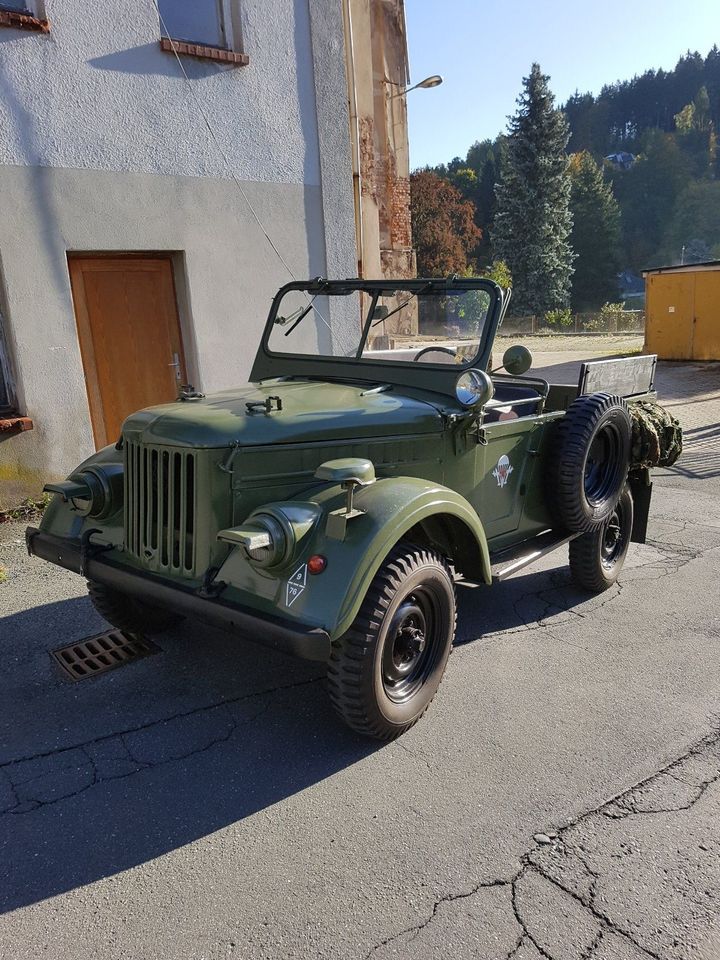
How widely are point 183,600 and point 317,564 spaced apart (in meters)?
0.59

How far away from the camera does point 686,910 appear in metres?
2.28

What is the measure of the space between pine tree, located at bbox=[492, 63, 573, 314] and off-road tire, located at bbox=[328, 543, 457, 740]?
139ft

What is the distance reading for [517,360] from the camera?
3932 millimetres

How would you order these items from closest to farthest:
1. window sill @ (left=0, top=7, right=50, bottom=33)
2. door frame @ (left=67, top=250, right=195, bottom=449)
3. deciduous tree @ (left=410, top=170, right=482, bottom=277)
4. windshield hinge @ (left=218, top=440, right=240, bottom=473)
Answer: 1. windshield hinge @ (left=218, top=440, right=240, bottom=473)
2. window sill @ (left=0, top=7, right=50, bottom=33)
3. door frame @ (left=67, top=250, right=195, bottom=449)
4. deciduous tree @ (left=410, top=170, right=482, bottom=277)

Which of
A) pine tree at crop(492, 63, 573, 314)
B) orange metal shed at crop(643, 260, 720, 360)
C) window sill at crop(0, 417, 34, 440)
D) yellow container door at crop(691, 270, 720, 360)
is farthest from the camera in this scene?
pine tree at crop(492, 63, 573, 314)

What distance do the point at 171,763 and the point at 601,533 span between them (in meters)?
2.86

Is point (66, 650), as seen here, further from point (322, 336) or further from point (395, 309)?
point (395, 309)

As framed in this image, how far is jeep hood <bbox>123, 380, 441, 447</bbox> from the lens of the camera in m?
3.07

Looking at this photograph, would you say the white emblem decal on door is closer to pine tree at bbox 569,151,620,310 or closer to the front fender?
the front fender

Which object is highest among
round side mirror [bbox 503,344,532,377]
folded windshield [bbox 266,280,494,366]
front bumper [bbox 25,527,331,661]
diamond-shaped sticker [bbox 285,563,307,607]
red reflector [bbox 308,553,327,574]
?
folded windshield [bbox 266,280,494,366]

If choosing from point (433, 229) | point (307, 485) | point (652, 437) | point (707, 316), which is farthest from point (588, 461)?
point (433, 229)

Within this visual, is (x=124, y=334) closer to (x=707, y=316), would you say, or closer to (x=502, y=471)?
(x=502, y=471)

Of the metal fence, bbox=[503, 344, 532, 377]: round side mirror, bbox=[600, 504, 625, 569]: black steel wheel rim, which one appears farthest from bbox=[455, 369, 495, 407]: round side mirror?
the metal fence

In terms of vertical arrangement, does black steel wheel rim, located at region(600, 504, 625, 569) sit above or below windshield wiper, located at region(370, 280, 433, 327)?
below
